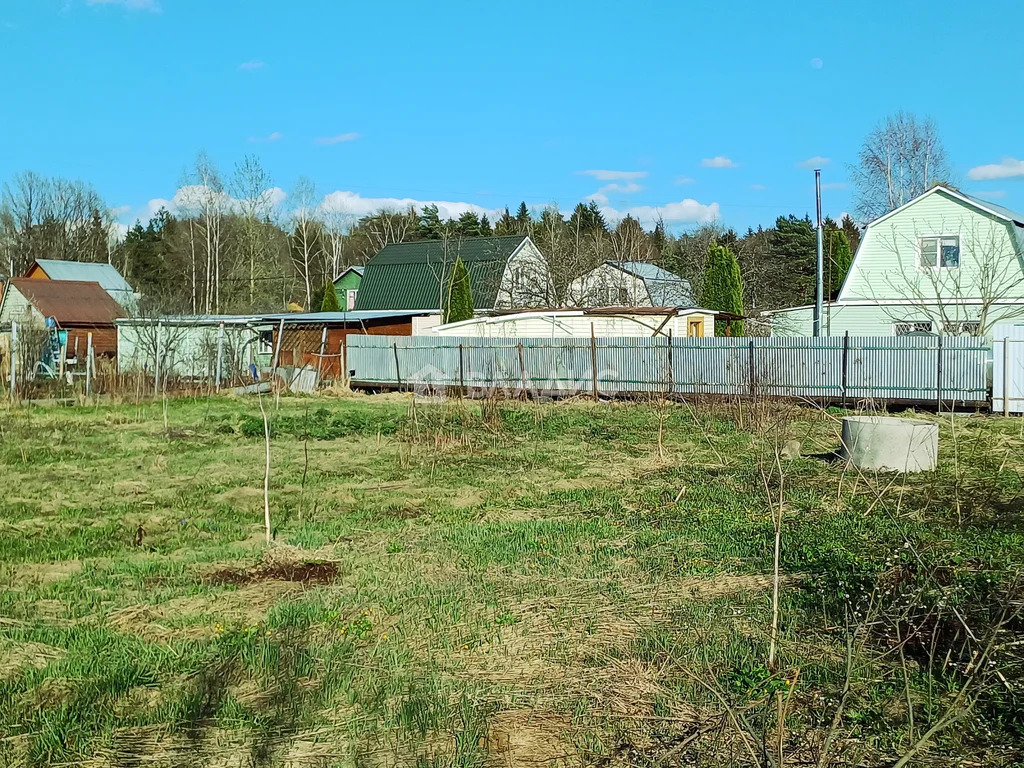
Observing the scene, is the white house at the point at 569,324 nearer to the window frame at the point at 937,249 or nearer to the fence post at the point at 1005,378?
the window frame at the point at 937,249

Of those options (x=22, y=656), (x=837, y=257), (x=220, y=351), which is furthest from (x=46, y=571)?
(x=837, y=257)

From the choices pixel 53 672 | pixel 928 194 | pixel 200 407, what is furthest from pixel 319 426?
pixel 928 194

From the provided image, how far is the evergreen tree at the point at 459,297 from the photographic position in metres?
36.8

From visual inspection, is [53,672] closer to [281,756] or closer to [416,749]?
[281,756]

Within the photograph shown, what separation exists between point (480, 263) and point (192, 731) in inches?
1630

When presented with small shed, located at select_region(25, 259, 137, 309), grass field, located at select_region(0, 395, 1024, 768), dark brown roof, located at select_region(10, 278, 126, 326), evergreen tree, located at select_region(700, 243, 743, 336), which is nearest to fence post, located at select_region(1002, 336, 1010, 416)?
grass field, located at select_region(0, 395, 1024, 768)

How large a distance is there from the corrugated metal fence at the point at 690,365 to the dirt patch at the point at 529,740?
14708 mm

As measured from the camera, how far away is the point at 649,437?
1515cm

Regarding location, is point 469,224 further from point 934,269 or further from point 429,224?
point 934,269

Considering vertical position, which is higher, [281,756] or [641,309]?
[641,309]

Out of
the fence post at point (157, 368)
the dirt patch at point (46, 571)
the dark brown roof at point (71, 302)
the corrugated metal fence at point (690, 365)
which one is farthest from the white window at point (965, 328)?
the dark brown roof at point (71, 302)

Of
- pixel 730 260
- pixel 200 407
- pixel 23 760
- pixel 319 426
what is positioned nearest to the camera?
pixel 23 760

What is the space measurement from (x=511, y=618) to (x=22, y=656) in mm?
2764

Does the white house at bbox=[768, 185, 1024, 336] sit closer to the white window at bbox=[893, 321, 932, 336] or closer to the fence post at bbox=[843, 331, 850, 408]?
the white window at bbox=[893, 321, 932, 336]
